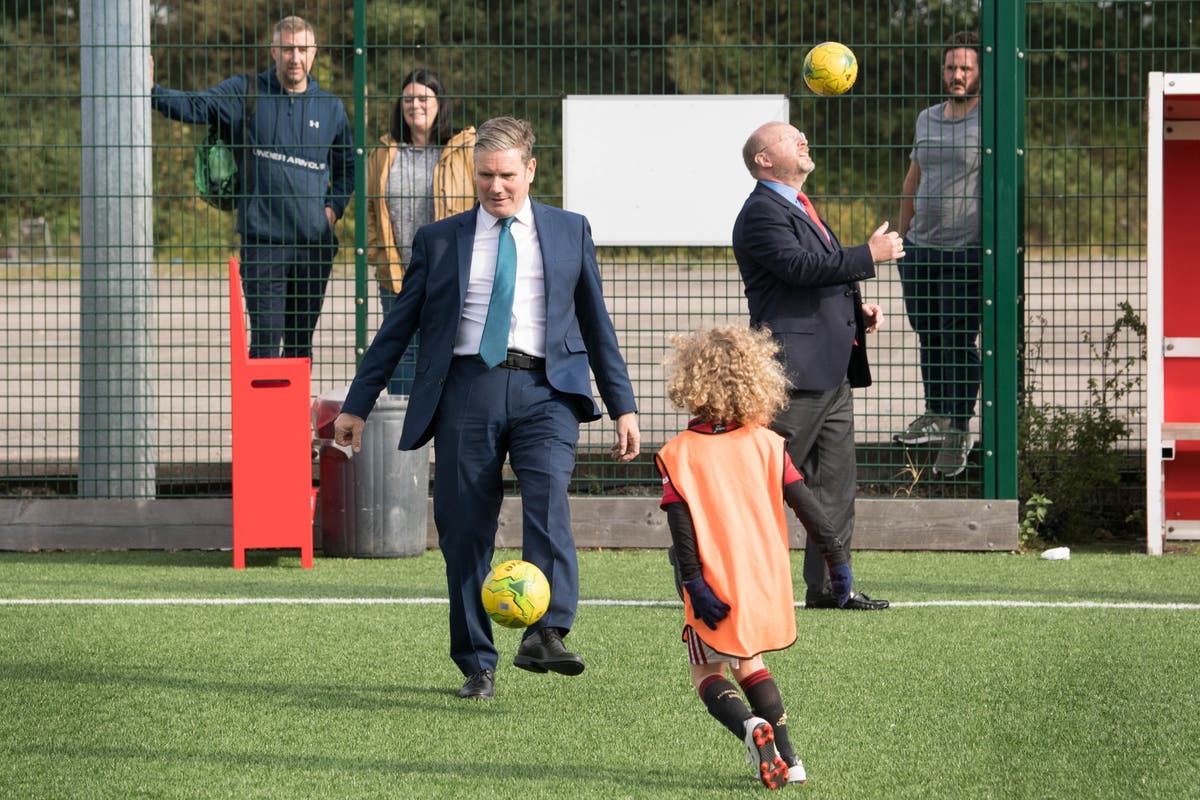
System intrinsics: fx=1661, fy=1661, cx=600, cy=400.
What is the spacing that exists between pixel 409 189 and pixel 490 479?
12.9 feet

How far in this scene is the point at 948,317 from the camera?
29.9ft

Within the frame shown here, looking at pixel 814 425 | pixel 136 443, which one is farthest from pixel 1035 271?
pixel 136 443

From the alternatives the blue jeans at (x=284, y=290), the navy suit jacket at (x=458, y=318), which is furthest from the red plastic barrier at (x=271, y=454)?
the navy suit jacket at (x=458, y=318)

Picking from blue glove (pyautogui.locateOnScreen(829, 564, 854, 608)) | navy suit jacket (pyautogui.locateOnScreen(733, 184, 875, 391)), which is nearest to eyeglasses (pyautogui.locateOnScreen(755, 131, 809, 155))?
navy suit jacket (pyautogui.locateOnScreen(733, 184, 875, 391))

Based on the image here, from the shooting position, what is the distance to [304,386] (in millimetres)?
8492

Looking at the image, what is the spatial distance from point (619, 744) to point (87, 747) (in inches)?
62.9

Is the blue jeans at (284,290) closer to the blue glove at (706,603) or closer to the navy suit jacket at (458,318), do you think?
the navy suit jacket at (458,318)

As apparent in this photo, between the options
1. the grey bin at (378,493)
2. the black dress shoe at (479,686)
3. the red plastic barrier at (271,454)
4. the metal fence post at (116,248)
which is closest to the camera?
the black dress shoe at (479,686)

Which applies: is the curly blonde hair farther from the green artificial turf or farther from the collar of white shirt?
the collar of white shirt

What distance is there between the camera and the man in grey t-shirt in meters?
9.04

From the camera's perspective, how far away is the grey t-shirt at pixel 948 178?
9047 millimetres

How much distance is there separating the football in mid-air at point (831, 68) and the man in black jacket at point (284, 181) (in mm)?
2724

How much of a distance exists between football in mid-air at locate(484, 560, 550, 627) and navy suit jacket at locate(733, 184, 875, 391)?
7.06ft

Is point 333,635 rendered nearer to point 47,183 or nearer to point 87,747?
point 87,747
